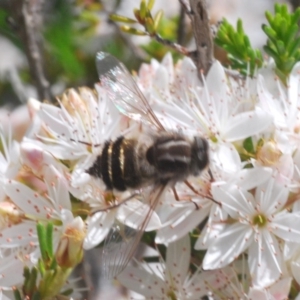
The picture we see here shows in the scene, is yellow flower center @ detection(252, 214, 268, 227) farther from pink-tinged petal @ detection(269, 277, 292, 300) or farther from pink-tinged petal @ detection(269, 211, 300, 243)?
pink-tinged petal @ detection(269, 277, 292, 300)

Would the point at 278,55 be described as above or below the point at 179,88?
above

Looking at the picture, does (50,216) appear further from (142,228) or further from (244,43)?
(244,43)

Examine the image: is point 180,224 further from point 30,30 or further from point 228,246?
point 30,30

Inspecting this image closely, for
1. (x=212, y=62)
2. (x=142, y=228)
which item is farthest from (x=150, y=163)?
(x=212, y=62)

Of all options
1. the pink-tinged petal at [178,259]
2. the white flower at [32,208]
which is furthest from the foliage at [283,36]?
the white flower at [32,208]

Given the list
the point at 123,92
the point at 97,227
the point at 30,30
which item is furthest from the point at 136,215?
the point at 30,30

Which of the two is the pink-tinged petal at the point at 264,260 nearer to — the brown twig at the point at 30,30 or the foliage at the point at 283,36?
the foliage at the point at 283,36
